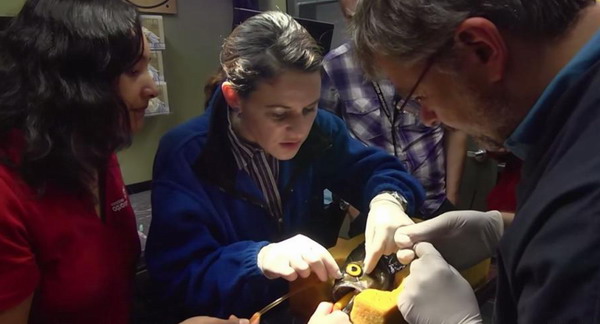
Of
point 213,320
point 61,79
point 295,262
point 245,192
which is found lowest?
point 213,320

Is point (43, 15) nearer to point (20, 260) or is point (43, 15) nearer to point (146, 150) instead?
point (20, 260)

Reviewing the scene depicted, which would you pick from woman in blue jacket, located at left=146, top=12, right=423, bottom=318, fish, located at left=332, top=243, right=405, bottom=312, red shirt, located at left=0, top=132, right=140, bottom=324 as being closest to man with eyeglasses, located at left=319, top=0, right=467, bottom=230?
woman in blue jacket, located at left=146, top=12, right=423, bottom=318

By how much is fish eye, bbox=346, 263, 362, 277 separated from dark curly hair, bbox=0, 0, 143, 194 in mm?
611

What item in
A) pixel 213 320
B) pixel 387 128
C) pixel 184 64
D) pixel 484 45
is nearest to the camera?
pixel 484 45

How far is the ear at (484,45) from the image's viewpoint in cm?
60

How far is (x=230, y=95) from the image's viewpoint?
3.52 feet

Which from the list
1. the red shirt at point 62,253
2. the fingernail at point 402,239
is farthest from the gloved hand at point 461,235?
the red shirt at point 62,253

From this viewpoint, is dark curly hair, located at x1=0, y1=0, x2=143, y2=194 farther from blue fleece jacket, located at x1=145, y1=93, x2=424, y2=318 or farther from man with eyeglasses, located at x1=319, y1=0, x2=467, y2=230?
man with eyeglasses, located at x1=319, y1=0, x2=467, y2=230

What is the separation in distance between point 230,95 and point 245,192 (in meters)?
0.25

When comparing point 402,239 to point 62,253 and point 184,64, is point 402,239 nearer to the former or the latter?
point 62,253

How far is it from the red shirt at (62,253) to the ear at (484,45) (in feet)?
2.57

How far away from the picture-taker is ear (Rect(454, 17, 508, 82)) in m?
0.60

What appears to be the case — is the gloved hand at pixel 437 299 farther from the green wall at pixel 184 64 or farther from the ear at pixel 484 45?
the green wall at pixel 184 64

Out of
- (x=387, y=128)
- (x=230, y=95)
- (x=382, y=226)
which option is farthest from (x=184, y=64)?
(x=382, y=226)
